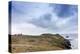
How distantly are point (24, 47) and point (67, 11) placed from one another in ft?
2.83

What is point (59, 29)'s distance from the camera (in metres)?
2.40

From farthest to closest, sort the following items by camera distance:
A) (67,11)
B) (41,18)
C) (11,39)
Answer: (67,11), (41,18), (11,39)

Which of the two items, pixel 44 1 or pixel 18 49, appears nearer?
pixel 18 49

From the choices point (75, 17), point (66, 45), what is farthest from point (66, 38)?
point (75, 17)

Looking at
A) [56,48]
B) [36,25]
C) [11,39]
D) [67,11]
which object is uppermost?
[67,11]

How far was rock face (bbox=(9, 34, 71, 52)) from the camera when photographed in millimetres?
2170

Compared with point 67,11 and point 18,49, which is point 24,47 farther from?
point 67,11

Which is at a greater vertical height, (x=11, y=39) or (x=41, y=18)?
(x=41, y=18)

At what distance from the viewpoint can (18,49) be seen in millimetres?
2170

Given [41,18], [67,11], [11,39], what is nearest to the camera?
[11,39]

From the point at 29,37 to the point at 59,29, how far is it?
481 millimetres

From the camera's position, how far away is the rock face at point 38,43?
7.12 ft

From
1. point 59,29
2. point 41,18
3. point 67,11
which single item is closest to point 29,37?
point 41,18

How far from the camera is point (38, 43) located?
7.47 ft
